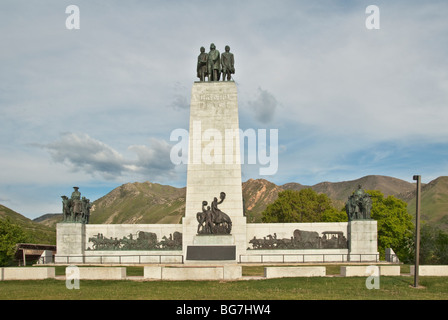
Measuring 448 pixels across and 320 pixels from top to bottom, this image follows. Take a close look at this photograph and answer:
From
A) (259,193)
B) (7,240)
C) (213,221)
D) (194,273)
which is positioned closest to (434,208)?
(259,193)

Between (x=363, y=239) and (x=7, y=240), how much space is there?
30963 mm

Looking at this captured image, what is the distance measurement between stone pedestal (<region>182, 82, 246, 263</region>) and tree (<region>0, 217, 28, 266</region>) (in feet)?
59.2

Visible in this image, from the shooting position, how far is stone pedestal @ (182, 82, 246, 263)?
33.0 m

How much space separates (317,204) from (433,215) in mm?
120685

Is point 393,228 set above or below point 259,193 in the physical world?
below

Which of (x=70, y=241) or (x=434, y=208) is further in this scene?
(x=434, y=208)

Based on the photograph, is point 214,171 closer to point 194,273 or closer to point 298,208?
point 194,273

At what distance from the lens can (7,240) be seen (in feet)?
138

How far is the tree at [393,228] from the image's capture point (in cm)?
5172

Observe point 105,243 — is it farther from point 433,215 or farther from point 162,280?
point 433,215

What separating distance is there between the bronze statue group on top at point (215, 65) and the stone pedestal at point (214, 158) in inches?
Answer: 48.6

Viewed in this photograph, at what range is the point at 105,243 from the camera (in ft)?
110
